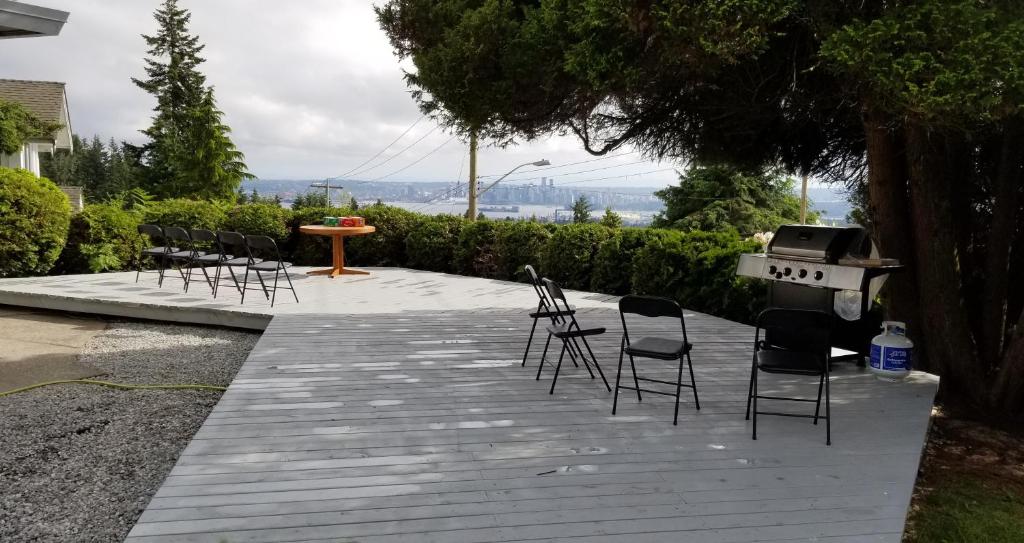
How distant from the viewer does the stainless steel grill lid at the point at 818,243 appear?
196 inches

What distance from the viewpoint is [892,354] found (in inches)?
199

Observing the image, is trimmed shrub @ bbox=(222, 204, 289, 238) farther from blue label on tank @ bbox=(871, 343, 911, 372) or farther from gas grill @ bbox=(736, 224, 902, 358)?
blue label on tank @ bbox=(871, 343, 911, 372)

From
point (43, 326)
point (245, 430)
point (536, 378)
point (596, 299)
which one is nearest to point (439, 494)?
point (245, 430)

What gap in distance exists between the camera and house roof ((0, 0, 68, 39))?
4734 millimetres

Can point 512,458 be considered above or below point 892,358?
below

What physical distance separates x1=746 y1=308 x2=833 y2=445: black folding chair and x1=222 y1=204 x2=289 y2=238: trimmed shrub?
9.49 m

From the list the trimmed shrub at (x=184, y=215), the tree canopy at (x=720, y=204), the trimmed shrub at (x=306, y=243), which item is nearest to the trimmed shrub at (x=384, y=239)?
the trimmed shrub at (x=306, y=243)

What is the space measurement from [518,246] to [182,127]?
33006 mm

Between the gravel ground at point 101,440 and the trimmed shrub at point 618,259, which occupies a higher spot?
the trimmed shrub at point 618,259

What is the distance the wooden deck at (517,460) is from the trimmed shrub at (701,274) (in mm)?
2132

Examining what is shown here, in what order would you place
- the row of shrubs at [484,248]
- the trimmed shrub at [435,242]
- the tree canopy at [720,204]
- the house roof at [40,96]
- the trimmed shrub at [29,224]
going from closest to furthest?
the row of shrubs at [484,248] < the trimmed shrub at [29,224] < the trimmed shrub at [435,242] < the house roof at [40,96] < the tree canopy at [720,204]

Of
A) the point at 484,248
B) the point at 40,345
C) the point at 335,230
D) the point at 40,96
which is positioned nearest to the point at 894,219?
the point at 484,248

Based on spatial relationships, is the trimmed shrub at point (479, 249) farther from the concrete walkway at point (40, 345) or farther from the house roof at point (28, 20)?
the house roof at point (28, 20)

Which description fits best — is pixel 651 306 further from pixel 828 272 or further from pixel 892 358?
pixel 892 358
